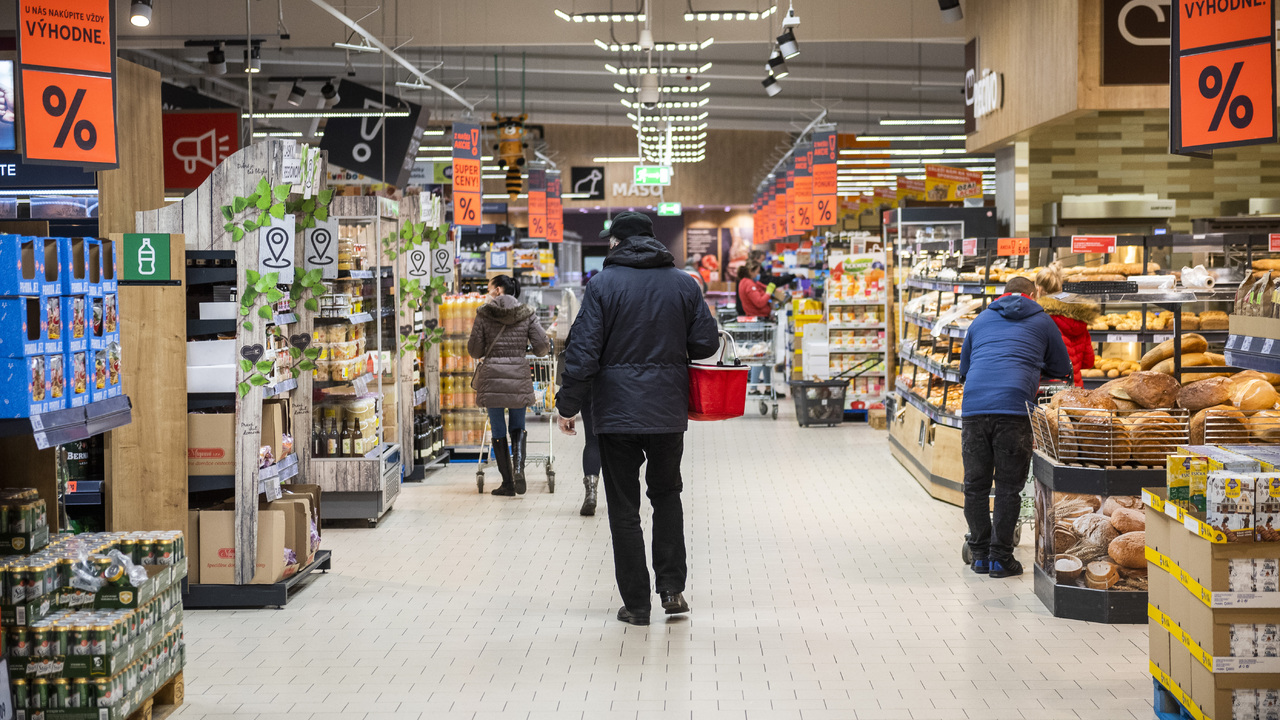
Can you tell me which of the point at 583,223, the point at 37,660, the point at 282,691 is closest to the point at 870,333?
the point at 282,691

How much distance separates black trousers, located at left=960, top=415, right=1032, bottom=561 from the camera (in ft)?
19.5

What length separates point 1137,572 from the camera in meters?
5.16

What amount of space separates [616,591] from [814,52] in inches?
686

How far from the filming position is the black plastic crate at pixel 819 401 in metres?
12.8

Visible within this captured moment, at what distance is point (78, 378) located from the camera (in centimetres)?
355

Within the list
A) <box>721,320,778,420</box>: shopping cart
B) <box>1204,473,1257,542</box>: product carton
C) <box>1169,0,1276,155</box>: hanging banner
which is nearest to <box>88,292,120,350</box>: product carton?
<box>1204,473,1257,542</box>: product carton

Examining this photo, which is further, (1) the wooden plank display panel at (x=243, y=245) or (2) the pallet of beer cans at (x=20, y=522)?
(1) the wooden plank display panel at (x=243, y=245)

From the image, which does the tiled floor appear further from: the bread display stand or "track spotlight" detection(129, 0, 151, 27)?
"track spotlight" detection(129, 0, 151, 27)

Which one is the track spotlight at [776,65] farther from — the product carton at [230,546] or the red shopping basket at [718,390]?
the product carton at [230,546]

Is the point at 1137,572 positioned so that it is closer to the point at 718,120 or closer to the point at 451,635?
the point at 451,635

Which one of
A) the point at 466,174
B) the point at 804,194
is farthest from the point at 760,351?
the point at 466,174

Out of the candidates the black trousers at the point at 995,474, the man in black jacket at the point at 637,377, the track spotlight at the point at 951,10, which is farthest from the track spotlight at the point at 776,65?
the man in black jacket at the point at 637,377

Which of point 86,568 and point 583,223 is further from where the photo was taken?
point 583,223

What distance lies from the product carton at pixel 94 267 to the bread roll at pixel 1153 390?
417 centimetres
